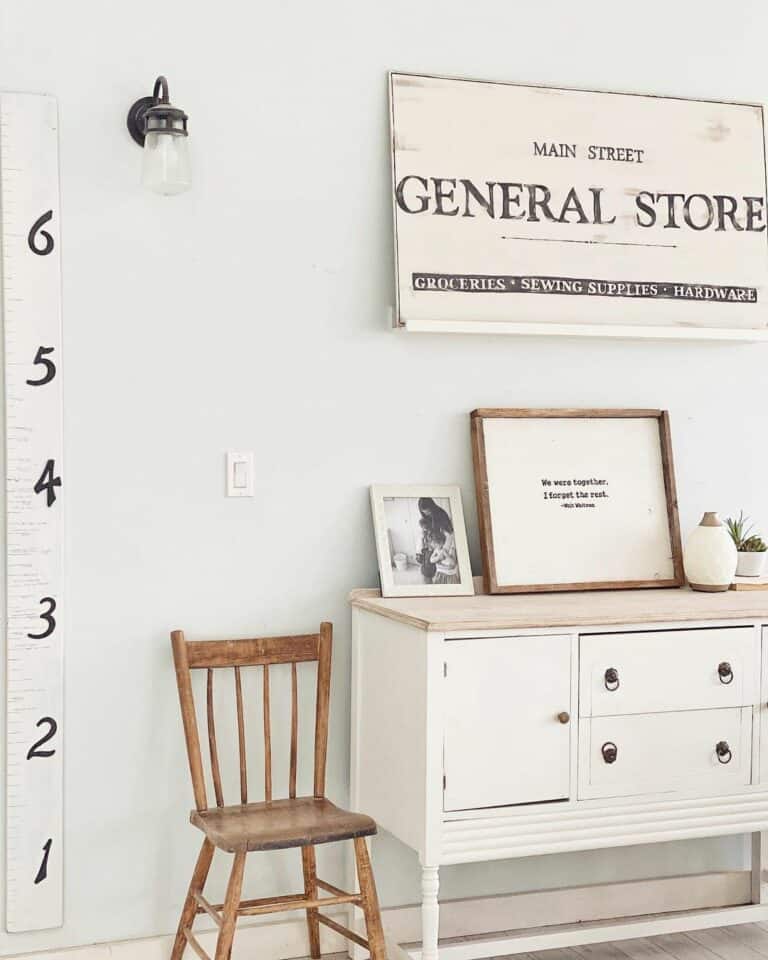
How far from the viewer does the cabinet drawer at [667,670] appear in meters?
2.47

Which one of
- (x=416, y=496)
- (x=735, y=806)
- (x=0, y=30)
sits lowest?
(x=735, y=806)

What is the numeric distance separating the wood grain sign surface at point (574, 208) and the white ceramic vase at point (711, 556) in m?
0.52

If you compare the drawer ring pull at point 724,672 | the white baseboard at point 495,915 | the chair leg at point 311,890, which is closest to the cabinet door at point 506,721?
the drawer ring pull at point 724,672

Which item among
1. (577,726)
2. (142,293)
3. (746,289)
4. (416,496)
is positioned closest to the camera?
(577,726)

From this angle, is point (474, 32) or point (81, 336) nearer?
point (81, 336)

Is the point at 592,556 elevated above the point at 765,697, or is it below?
above

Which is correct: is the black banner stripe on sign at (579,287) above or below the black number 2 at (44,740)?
above

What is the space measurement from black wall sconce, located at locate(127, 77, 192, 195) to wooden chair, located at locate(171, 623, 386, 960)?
0.97 m

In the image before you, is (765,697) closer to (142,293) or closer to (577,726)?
(577,726)

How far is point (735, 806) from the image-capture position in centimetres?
258

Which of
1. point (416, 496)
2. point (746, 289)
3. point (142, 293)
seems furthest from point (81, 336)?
point (746, 289)

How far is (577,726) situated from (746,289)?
4.22ft

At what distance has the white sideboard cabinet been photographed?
237 centimetres

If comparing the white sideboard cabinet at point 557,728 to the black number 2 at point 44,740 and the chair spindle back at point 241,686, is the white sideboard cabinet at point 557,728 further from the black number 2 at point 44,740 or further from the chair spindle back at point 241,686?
the black number 2 at point 44,740
